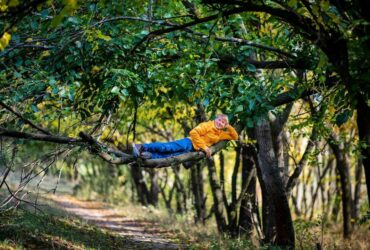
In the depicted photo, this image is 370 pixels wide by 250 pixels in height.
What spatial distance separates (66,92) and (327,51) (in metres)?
4.48

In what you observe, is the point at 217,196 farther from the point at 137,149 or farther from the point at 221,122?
the point at 137,149

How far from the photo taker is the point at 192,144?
346 inches

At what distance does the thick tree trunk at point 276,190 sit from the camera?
11.0m

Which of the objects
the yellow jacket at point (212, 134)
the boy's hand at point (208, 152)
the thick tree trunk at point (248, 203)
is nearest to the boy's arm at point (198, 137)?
the yellow jacket at point (212, 134)

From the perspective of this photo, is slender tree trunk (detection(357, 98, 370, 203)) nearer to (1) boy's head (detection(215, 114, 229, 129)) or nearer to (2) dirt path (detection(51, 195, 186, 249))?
(1) boy's head (detection(215, 114, 229, 129))

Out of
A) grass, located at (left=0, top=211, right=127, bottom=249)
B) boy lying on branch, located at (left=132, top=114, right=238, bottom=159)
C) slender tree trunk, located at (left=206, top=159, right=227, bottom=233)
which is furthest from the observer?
slender tree trunk, located at (left=206, top=159, right=227, bottom=233)

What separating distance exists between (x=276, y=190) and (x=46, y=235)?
5048mm

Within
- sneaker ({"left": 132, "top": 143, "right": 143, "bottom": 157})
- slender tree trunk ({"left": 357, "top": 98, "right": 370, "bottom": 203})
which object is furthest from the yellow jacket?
slender tree trunk ({"left": 357, "top": 98, "right": 370, "bottom": 203})

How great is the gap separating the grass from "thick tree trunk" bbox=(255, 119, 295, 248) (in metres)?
3.74

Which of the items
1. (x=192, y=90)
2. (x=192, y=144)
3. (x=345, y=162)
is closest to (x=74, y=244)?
(x=192, y=144)

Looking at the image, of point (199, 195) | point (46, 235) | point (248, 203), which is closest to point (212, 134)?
point (46, 235)

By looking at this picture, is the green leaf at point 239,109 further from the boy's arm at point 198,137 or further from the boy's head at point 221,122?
the boy's head at point 221,122

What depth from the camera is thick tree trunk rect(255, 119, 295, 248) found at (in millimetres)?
10961

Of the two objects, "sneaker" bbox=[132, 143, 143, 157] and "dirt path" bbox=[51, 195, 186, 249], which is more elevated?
"sneaker" bbox=[132, 143, 143, 157]
